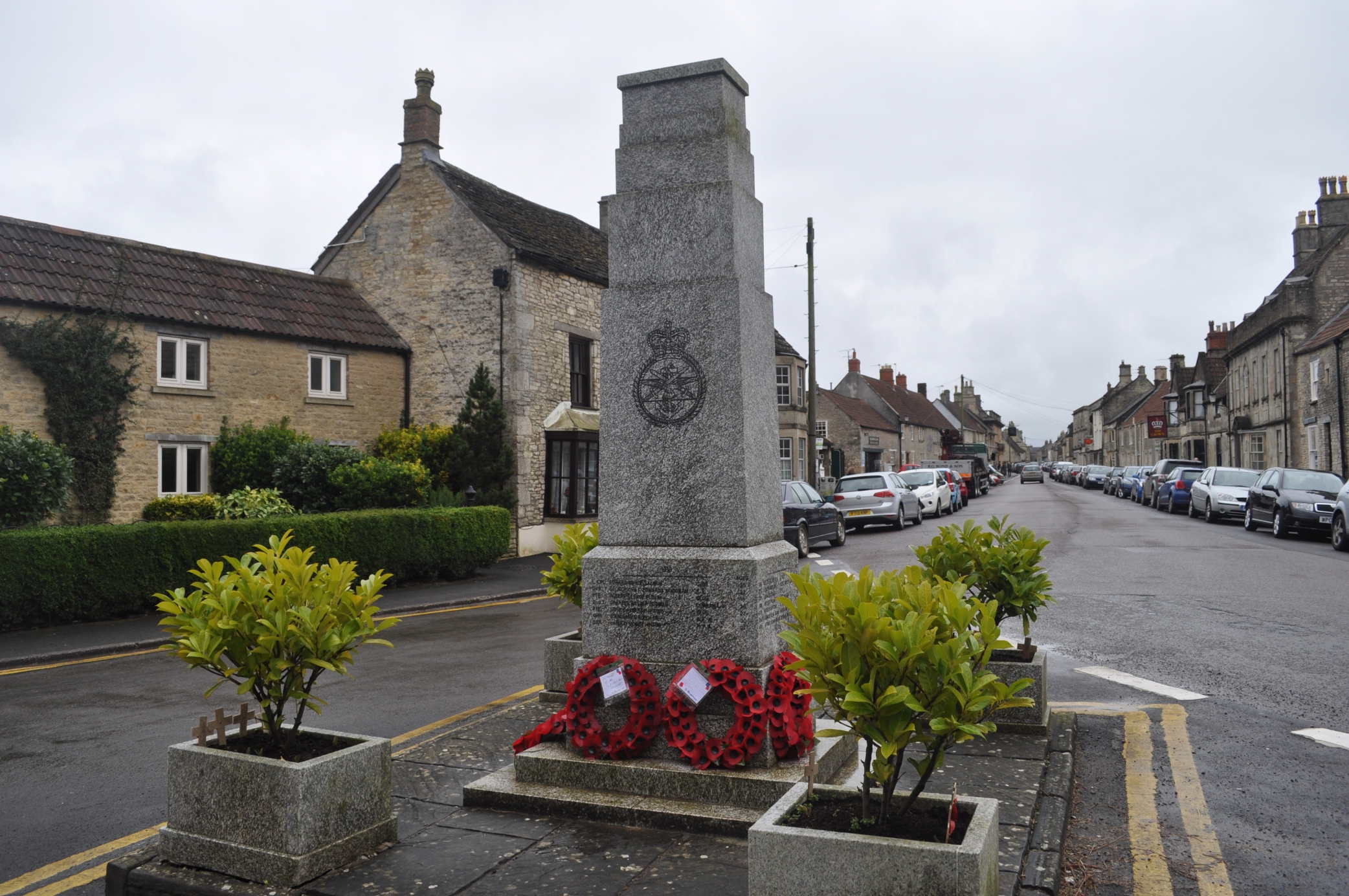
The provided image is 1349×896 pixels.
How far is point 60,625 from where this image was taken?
11961mm

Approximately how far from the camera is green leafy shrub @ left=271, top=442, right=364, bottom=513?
715 inches

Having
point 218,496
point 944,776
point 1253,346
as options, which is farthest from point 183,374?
point 1253,346

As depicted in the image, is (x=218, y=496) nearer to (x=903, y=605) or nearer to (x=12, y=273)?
(x=12, y=273)

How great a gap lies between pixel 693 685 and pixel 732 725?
30 centimetres

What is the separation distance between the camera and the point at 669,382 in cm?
521

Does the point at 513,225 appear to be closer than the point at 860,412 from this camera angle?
Yes

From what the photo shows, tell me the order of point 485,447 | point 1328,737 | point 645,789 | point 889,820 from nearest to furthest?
point 889,820 → point 645,789 → point 1328,737 → point 485,447

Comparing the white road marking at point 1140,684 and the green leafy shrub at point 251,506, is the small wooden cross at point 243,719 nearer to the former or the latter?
the white road marking at point 1140,684

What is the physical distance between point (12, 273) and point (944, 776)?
1731 cm

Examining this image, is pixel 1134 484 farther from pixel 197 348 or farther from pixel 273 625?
pixel 273 625

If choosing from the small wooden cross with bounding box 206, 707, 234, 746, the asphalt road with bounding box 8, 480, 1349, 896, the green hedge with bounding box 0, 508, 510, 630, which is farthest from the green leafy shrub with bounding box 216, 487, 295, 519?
the small wooden cross with bounding box 206, 707, 234, 746

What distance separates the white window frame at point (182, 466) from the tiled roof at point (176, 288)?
2.35 meters

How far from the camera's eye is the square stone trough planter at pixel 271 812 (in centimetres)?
380

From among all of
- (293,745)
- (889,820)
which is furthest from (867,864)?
(293,745)
